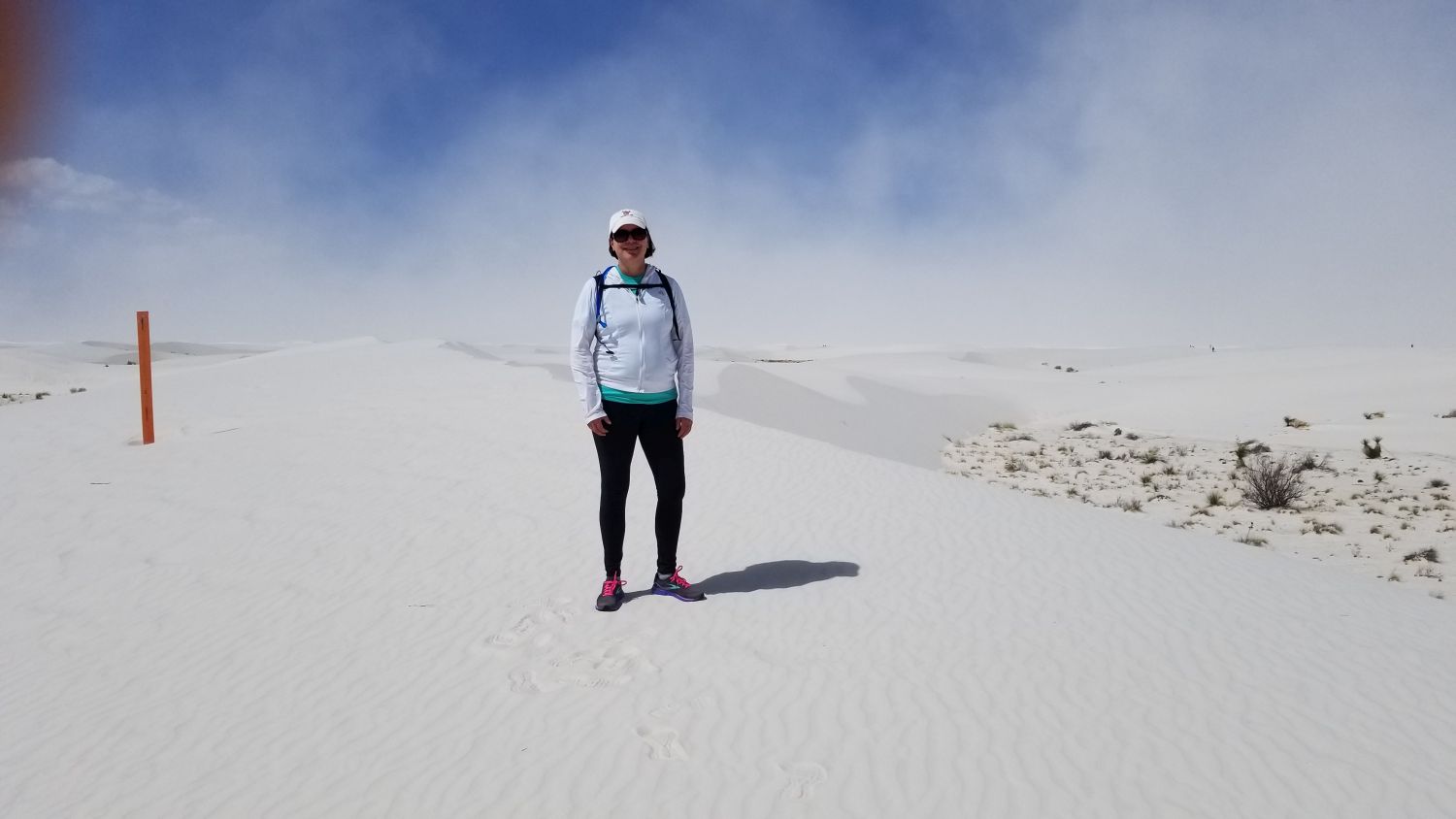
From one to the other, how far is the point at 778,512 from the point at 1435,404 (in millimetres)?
20911

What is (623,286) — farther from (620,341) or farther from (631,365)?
(631,365)

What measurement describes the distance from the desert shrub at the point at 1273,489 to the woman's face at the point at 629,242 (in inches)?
411

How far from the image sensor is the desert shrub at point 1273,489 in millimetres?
10641

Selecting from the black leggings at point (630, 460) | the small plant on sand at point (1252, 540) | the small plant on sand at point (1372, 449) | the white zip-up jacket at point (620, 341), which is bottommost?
the small plant on sand at point (1252, 540)

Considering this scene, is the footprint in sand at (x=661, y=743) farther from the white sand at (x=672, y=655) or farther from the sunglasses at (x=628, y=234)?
the sunglasses at (x=628, y=234)

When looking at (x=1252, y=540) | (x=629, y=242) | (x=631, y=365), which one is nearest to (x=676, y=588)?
(x=631, y=365)

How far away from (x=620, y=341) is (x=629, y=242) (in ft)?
1.94

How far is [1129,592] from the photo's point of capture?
18.2 ft

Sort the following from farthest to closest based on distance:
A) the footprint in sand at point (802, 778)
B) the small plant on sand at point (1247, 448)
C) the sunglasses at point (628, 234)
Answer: the small plant on sand at point (1247, 448)
the sunglasses at point (628, 234)
the footprint in sand at point (802, 778)

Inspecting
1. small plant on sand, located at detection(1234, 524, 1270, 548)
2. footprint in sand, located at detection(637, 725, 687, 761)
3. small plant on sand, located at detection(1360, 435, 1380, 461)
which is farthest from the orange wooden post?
small plant on sand, located at detection(1360, 435, 1380, 461)

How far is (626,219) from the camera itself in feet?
14.6

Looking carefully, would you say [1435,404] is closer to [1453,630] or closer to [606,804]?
[1453,630]

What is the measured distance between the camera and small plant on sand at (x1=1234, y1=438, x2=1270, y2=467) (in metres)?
13.6

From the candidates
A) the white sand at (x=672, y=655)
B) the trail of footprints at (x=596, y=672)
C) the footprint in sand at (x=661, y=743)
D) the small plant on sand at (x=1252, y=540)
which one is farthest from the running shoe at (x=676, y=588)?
the small plant on sand at (x=1252, y=540)
